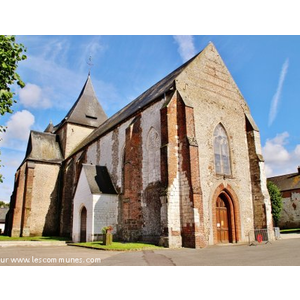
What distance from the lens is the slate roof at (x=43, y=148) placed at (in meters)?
33.2

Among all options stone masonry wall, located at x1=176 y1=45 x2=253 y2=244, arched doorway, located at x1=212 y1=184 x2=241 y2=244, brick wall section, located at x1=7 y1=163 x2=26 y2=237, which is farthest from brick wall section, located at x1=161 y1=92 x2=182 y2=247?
brick wall section, located at x1=7 y1=163 x2=26 y2=237

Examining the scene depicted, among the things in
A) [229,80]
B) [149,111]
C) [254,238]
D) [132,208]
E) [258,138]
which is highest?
[229,80]

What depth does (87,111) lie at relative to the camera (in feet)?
125

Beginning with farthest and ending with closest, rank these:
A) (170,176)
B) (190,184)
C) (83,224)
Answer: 1. (83,224)
2. (170,176)
3. (190,184)

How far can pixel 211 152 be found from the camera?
59.9 feet

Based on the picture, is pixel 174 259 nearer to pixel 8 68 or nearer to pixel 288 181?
pixel 8 68

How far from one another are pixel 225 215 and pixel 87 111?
85.3 ft

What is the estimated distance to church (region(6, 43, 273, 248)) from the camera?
15.6 meters

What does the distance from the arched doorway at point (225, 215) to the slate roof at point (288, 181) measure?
32.9m

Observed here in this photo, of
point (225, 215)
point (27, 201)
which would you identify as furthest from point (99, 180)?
point (27, 201)

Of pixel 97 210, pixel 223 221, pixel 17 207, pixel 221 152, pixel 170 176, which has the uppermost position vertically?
pixel 221 152

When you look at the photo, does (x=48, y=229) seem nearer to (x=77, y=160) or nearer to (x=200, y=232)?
(x=77, y=160)

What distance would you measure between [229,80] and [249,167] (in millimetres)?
6794

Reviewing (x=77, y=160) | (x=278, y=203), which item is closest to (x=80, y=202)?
(x=77, y=160)
